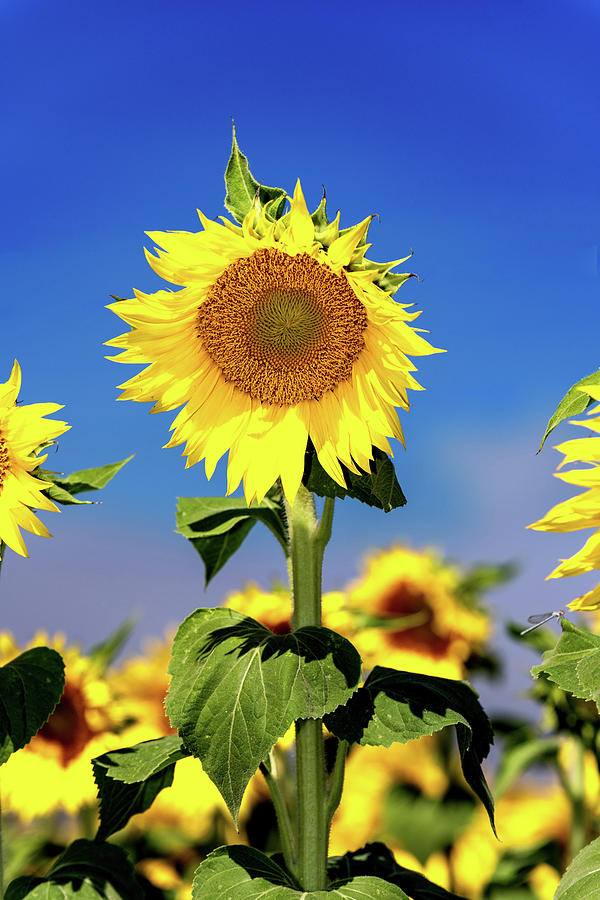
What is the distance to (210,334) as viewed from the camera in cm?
201

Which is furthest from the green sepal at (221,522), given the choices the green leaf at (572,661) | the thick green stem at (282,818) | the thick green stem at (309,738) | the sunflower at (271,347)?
the green leaf at (572,661)

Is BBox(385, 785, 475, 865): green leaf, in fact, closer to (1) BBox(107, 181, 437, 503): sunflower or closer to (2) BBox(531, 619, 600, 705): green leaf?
(2) BBox(531, 619, 600, 705): green leaf

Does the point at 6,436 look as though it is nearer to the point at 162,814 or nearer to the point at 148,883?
the point at 148,883

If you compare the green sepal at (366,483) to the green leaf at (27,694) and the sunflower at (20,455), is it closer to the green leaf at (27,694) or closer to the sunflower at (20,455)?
the sunflower at (20,455)

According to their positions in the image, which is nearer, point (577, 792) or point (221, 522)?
point (221, 522)

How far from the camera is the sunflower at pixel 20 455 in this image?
1.93 m

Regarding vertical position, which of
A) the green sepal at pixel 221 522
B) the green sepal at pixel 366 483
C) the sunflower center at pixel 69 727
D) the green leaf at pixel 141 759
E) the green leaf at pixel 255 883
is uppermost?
the green sepal at pixel 221 522

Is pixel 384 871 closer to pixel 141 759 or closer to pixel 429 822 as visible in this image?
pixel 141 759

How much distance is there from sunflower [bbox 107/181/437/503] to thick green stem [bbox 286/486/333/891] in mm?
115

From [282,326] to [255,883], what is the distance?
105cm

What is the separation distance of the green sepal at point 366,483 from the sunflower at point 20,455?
0.49 meters

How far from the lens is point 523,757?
278cm

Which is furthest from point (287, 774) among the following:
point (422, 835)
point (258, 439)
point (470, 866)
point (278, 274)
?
point (278, 274)

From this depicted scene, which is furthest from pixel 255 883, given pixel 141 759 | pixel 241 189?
pixel 241 189
